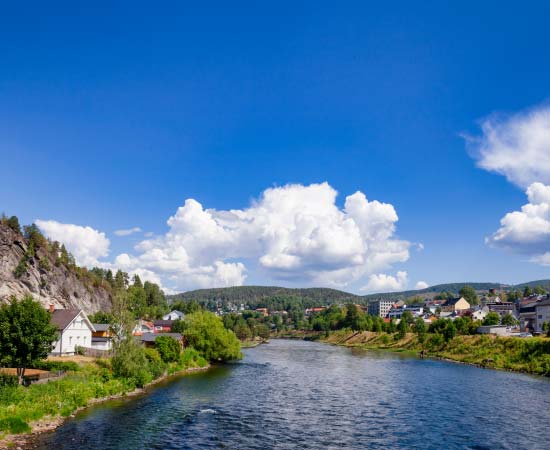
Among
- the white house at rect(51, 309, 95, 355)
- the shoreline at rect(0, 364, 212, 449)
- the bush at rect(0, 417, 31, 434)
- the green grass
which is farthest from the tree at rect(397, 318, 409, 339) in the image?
the bush at rect(0, 417, 31, 434)

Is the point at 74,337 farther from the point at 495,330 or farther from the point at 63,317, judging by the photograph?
the point at 495,330

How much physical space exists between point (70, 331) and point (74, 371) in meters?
20.0

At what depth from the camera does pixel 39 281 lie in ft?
371

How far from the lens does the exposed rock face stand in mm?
103137

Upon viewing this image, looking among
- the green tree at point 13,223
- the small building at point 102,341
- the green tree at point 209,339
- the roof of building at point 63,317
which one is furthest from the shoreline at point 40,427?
the green tree at point 13,223

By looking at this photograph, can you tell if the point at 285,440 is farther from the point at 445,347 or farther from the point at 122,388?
the point at 445,347

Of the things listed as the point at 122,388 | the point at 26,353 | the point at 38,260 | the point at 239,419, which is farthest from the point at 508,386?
the point at 38,260

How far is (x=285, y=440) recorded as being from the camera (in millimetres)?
34594

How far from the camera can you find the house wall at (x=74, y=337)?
64.9 meters

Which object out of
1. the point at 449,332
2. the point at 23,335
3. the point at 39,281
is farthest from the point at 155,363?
the point at 449,332

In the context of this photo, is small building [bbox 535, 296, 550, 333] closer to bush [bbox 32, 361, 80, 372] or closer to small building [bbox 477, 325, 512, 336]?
small building [bbox 477, 325, 512, 336]

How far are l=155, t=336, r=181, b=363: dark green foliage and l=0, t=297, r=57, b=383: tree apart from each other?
2823 cm

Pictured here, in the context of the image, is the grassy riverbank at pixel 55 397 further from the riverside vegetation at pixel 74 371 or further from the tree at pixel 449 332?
the tree at pixel 449 332

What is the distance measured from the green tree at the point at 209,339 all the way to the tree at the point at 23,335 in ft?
138
